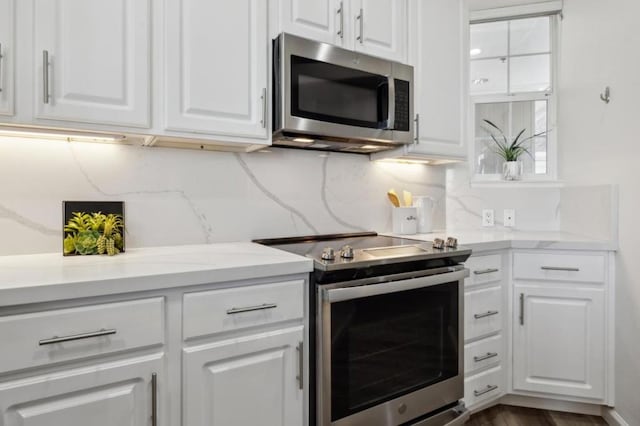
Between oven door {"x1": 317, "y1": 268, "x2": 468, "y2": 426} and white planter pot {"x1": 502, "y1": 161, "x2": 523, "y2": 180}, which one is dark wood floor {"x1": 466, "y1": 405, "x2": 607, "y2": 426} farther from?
white planter pot {"x1": 502, "y1": 161, "x2": 523, "y2": 180}

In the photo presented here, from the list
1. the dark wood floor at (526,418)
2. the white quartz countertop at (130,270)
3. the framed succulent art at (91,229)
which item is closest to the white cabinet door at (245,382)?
the white quartz countertop at (130,270)

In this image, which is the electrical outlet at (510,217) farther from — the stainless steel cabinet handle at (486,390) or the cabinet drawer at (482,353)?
the stainless steel cabinet handle at (486,390)

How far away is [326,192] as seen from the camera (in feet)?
6.97

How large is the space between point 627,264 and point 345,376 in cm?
152

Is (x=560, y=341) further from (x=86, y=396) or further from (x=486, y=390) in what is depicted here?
(x=86, y=396)

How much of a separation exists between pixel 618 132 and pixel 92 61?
2.38 metres

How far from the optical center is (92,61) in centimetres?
128

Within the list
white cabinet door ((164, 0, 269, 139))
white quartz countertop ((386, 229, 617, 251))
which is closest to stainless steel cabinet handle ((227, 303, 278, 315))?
white cabinet door ((164, 0, 269, 139))

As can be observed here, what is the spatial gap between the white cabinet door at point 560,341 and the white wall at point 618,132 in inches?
3.7

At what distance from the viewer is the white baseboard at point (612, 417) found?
1863mm

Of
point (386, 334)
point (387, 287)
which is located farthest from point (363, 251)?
point (386, 334)

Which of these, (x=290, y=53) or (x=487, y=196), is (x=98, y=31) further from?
(x=487, y=196)

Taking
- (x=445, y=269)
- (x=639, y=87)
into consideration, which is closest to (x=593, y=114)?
(x=639, y=87)

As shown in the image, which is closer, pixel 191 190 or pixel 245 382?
pixel 245 382
